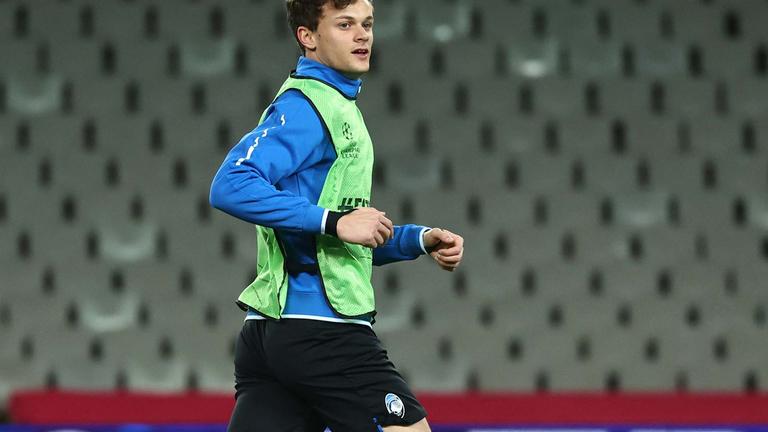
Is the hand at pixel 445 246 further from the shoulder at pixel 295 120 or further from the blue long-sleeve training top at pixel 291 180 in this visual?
the shoulder at pixel 295 120

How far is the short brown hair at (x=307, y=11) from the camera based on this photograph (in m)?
2.23

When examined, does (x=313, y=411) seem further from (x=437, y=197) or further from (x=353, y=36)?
(x=437, y=197)

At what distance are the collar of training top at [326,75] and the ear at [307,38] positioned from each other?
39 mm

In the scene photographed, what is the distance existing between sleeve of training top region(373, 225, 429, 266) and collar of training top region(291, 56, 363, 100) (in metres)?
0.30

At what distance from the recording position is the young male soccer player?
6.75ft

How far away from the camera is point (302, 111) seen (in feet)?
6.95

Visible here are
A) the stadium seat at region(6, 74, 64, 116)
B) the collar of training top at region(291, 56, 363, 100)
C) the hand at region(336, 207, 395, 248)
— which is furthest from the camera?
the stadium seat at region(6, 74, 64, 116)

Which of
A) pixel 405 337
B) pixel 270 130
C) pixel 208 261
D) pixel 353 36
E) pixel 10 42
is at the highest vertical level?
pixel 10 42

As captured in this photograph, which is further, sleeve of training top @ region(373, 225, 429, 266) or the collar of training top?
sleeve of training top @ region(373, 225, 429, 266)

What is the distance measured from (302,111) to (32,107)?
3.89 meters

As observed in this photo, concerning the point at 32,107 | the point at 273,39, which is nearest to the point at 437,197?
the point at 273,39

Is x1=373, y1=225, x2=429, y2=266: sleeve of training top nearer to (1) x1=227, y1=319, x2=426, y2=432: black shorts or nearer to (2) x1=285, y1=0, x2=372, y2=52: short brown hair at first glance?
(1) x1=227, y1=319, x2=426, y2=432: black shorts

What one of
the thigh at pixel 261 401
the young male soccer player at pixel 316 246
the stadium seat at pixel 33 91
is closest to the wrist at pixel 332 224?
the young male soccer player at pixel 316 246

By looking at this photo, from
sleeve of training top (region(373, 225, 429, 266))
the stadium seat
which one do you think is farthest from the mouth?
the stadium seat
